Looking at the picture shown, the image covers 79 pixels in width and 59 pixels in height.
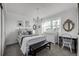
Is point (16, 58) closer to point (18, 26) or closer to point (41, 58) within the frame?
point (41, 58)

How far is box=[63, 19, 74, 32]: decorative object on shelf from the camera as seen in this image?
335 centimetres

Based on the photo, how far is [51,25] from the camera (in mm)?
4555

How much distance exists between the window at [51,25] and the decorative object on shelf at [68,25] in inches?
18.1

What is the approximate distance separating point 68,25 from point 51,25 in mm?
1354

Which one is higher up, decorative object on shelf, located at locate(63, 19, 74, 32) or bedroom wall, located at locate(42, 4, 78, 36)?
bedroom wall, located at locate(42, 4, 78, 36)

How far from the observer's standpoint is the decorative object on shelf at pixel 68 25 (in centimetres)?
335

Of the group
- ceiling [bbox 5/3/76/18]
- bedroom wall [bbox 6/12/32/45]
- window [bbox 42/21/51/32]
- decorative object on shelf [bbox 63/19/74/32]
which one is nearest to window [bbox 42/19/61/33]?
window [bbox 42/21/51/32]

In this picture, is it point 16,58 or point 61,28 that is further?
point 61,28

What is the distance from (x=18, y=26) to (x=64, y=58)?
3.28m

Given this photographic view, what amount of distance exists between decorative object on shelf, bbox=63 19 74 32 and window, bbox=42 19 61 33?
46 centimetres

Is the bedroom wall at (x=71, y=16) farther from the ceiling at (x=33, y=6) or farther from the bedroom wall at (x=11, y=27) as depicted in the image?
the bedroom wall at (x=11, y=27)

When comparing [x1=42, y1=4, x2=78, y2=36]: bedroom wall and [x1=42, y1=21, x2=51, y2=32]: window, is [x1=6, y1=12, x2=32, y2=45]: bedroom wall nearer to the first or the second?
[x1=42, y1=21, x2=51, y2=32]: window

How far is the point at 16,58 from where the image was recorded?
0.82 m

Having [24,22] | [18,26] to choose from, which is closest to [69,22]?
[24,22]
